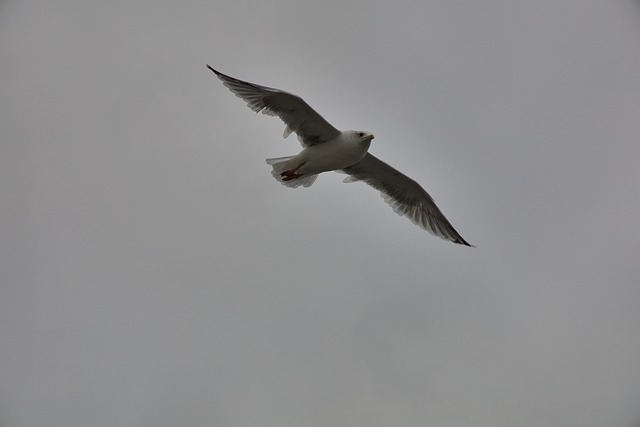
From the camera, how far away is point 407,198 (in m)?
10.1

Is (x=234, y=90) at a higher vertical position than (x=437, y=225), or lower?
lower

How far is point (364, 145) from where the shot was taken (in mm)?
8711

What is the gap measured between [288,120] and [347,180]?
135 cm

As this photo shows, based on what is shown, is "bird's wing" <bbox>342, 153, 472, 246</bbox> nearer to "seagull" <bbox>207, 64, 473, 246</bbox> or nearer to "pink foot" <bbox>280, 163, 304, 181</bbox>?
"seagull" <bbox>207, 64, 473, 246</bbox>

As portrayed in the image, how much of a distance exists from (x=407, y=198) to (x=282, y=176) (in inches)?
77.3

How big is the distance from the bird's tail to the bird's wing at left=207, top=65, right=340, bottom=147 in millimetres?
353

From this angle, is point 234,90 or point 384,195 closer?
point 234,90

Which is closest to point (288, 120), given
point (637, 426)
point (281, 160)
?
point (281, 160)

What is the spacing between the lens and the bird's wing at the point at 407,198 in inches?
386

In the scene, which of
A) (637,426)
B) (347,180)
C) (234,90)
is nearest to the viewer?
(234,90)

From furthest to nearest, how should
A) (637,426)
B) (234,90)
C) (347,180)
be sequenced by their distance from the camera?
(637,426), (347,180), (234,90)

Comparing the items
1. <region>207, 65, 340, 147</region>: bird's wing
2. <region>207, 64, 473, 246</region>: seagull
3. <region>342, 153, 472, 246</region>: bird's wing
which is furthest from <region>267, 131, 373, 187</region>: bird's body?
<region>342, 153, 472, 246</region>: bird's wing

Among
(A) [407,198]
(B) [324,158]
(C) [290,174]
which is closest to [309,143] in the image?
(B) [324,158]

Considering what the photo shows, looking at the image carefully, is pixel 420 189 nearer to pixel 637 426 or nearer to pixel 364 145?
pixel 364 145
